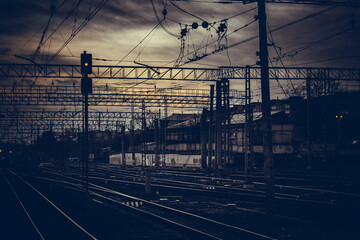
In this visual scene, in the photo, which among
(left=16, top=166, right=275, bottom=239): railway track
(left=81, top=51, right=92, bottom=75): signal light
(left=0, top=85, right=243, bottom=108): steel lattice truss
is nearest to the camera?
(left=16, top=166, right=275, bottom=239): railway track

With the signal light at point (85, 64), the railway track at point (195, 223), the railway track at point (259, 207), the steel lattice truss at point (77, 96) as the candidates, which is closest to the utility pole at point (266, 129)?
the railway track at point (259, 207)

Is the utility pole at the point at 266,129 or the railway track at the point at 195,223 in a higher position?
the utility pole at the point at 266,129

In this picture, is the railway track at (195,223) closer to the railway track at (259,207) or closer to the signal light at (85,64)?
the railway track at (259,207)

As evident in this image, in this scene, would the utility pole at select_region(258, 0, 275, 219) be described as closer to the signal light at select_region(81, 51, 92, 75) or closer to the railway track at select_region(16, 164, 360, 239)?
the railway track at select_region(16, 164, 360, 239)

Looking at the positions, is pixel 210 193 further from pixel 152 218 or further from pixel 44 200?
pixel 44 200

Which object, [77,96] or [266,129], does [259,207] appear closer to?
[266,129]

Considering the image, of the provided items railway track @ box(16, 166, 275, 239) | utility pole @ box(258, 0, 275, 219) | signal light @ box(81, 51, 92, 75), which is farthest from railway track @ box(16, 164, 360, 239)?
signal light @ box(81, 51, 92, 75)

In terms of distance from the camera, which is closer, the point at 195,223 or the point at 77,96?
the point at 195,223

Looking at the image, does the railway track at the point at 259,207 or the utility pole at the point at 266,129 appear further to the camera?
the railway track at the point at 259,207

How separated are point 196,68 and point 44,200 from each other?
16.2 meters

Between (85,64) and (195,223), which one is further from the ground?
(85,64)

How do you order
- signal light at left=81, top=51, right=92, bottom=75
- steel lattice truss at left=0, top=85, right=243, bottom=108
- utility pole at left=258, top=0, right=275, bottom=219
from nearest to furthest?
1. utility pole at left=258, top=0, right=275, bottom=219
2. signal light at left=81, top=51, right=92, bottom=75
3. steel lattice truss at left=0, top=85, right=243, bottom=108

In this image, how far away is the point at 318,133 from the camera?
50688 mm

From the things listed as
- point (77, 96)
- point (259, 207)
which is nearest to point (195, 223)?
point (259, 207)
